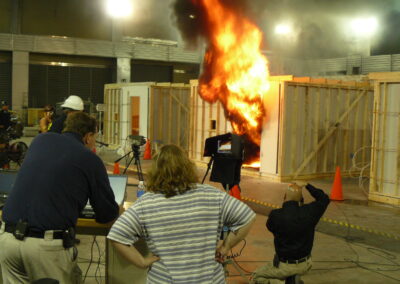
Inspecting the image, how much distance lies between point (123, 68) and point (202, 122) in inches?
631

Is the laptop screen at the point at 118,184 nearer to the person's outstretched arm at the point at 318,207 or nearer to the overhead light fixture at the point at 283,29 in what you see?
the person's outstretched arm at the point at 318,207

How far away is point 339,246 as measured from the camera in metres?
7.65

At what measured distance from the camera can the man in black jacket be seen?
4992 millimetres

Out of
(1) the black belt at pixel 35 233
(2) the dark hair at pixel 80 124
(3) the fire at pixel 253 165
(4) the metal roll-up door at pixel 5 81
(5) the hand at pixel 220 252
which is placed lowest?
(3) the fire at pixel 253 165

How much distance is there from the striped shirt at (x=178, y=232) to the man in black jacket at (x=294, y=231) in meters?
2.24

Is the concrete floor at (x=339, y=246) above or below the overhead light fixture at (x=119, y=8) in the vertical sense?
below

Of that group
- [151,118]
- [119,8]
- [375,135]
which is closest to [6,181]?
[375,135]

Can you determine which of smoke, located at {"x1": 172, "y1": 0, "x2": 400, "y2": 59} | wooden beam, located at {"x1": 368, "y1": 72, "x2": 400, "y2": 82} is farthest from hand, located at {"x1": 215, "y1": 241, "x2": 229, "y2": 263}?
smoke, located at {"x1": 172, "y1": 0, "x2": 400, "y2": 59}

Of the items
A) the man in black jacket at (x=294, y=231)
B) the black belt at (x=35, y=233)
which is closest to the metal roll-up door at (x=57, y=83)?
the man in black jacket at (x=294, y=231)

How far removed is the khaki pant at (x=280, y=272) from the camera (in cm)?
506

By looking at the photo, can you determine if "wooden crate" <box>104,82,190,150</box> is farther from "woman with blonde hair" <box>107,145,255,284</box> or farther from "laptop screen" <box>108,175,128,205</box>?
"woman with blonde hair" <box>107,145,255,284</box>

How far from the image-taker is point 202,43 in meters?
16.8

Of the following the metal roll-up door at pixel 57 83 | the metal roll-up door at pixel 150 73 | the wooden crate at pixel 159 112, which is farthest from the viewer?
the metal roll-up door at pixel 150 73

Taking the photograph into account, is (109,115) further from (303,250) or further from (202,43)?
(303,250)
